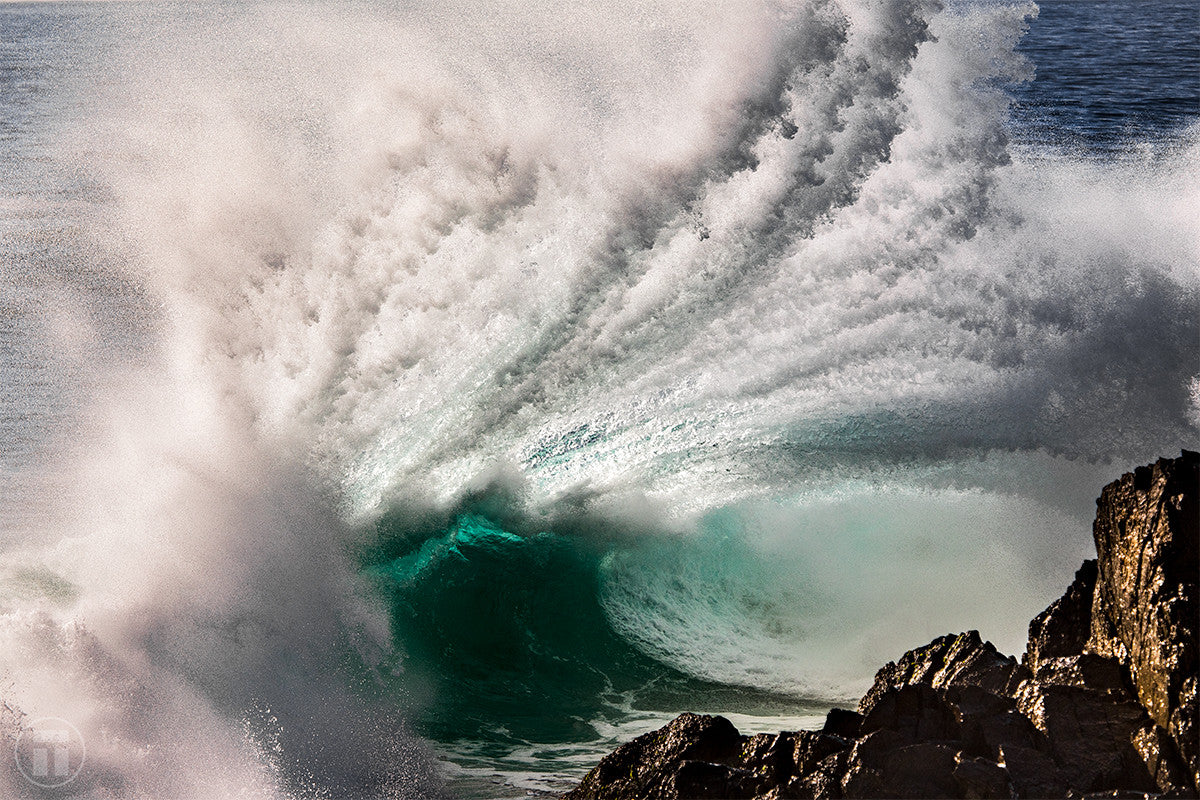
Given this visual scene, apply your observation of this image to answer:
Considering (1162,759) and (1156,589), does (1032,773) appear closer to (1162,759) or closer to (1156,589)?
(1162,759)

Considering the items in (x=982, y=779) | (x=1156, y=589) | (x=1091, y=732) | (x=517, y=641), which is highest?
(x=517, y=641)

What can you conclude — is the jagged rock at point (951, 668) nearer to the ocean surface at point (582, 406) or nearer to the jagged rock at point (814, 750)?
the jagged rock at point (814, 750)

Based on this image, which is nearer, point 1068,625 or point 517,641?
point 1068,625

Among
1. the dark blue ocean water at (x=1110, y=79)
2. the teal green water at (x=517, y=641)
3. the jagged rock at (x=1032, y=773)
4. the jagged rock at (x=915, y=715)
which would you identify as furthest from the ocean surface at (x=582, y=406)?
the dark blue ocean water at (x=1110, y=79)

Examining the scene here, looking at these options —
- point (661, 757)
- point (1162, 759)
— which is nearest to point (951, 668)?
point (1162, 759)

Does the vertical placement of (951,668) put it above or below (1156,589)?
below

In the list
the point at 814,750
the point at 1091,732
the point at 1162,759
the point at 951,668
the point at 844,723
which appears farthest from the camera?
the point at 951,668

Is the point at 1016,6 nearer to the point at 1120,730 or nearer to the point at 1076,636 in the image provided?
the point at 1076,636

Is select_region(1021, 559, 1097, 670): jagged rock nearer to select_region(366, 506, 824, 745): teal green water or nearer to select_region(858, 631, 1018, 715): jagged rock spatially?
select_region(858, 631, 1018, 715): jagged rock
